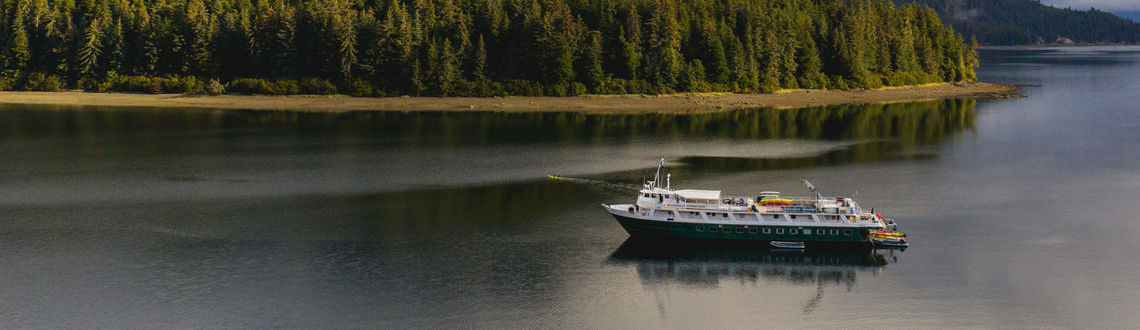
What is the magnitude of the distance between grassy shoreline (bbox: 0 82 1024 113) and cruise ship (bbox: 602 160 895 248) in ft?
249

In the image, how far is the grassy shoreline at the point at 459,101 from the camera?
420ft

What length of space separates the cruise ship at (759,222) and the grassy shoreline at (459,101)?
7585 cm

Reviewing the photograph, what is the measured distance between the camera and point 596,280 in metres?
43.8

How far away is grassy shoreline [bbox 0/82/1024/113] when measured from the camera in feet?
420

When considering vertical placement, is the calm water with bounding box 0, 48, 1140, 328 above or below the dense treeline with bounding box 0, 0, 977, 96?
below

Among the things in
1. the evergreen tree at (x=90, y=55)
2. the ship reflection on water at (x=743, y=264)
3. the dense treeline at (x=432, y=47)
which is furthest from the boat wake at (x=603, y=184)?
the evergreen tree at (x=90, y=55)

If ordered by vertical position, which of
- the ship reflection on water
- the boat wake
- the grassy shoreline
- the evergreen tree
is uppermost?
the evergreen tree

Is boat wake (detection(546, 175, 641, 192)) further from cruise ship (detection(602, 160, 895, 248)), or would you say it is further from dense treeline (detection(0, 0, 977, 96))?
dense treeline (detection(0, 0, 977, 96))

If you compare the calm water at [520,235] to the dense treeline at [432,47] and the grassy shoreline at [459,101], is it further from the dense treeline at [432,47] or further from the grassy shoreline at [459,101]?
the dense treeline at [432,47]

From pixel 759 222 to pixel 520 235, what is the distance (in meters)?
12.7

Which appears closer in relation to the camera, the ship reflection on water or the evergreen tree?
the ship reflection on water

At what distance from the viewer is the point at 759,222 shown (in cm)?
4962

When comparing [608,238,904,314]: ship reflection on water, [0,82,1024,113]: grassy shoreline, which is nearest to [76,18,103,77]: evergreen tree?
[0,82,1024,113]: grassy shoreline

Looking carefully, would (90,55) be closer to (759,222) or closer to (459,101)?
(459,101)
